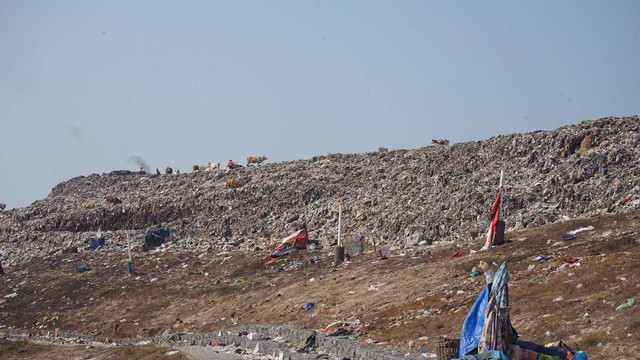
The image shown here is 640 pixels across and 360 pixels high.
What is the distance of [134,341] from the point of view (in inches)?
800

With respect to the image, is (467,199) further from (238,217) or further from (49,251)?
(49,251)

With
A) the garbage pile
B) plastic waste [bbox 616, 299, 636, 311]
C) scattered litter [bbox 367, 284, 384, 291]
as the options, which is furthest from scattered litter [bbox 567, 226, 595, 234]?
plastic waste [bbox 616, 299, 636, 311]

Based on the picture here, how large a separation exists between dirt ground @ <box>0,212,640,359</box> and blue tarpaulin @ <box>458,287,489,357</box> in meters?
1.74

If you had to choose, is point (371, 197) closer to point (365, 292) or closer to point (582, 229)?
point (365, 292)

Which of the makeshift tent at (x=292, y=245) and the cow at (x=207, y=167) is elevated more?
the cow at (x=207, y=167)

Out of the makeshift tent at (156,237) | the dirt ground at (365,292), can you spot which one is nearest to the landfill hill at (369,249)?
the dirt ground at (365,292)

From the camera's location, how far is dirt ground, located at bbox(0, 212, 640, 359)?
1362 cm

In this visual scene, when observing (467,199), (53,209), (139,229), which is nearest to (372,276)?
(467,199)

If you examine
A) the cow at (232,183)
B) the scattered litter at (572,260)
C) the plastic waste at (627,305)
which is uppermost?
the cow at (232,183)

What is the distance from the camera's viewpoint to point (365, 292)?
18.5 meters

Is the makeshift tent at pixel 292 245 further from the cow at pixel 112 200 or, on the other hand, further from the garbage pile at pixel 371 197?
the cow at pixel 112 200

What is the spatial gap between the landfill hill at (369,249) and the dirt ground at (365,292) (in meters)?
0.05

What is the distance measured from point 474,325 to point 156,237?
72.9ft

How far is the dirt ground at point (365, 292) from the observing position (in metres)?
13.6
